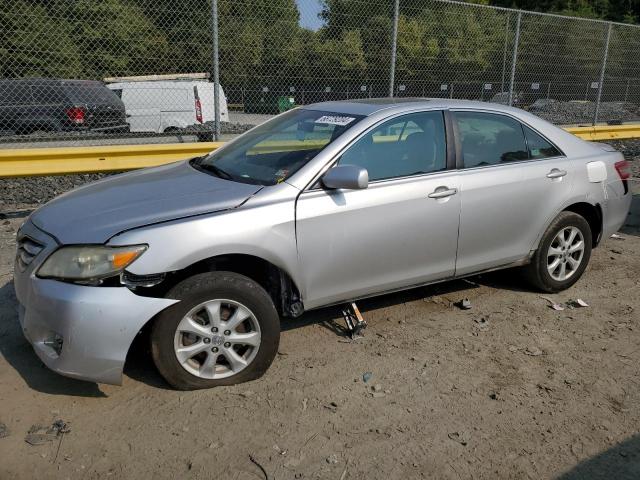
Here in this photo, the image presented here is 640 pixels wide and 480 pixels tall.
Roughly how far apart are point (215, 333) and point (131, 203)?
901 millimetres

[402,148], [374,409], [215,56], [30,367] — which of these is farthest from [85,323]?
[215,56]

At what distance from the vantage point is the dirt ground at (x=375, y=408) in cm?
273

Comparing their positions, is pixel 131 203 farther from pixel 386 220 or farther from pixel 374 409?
pixel 374 409

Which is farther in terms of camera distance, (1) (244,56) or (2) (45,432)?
(1) (244,56)

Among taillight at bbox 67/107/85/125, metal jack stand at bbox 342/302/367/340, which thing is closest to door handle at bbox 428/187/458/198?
metal jack stand at bbox 342/302/367/340

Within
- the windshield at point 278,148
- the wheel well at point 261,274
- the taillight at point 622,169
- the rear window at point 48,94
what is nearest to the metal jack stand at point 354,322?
the wheel well at point 261,274

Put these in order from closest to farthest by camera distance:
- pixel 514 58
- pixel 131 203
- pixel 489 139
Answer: pixel 131 203 < pixel 489 139 < pixel 514 58

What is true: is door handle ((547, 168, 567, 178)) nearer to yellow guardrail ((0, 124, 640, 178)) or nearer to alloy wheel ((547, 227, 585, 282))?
alloy wheel ((547, 227, 585, 282))

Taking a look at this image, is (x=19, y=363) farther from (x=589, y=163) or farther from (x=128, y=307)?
(x=589, y=163)

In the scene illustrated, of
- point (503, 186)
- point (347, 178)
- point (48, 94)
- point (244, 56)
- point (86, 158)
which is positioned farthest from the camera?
point (48, 94)

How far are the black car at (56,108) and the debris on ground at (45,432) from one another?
591cm

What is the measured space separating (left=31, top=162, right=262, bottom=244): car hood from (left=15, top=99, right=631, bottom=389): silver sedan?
13mm

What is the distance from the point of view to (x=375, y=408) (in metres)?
3.19

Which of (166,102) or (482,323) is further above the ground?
(166,102)
